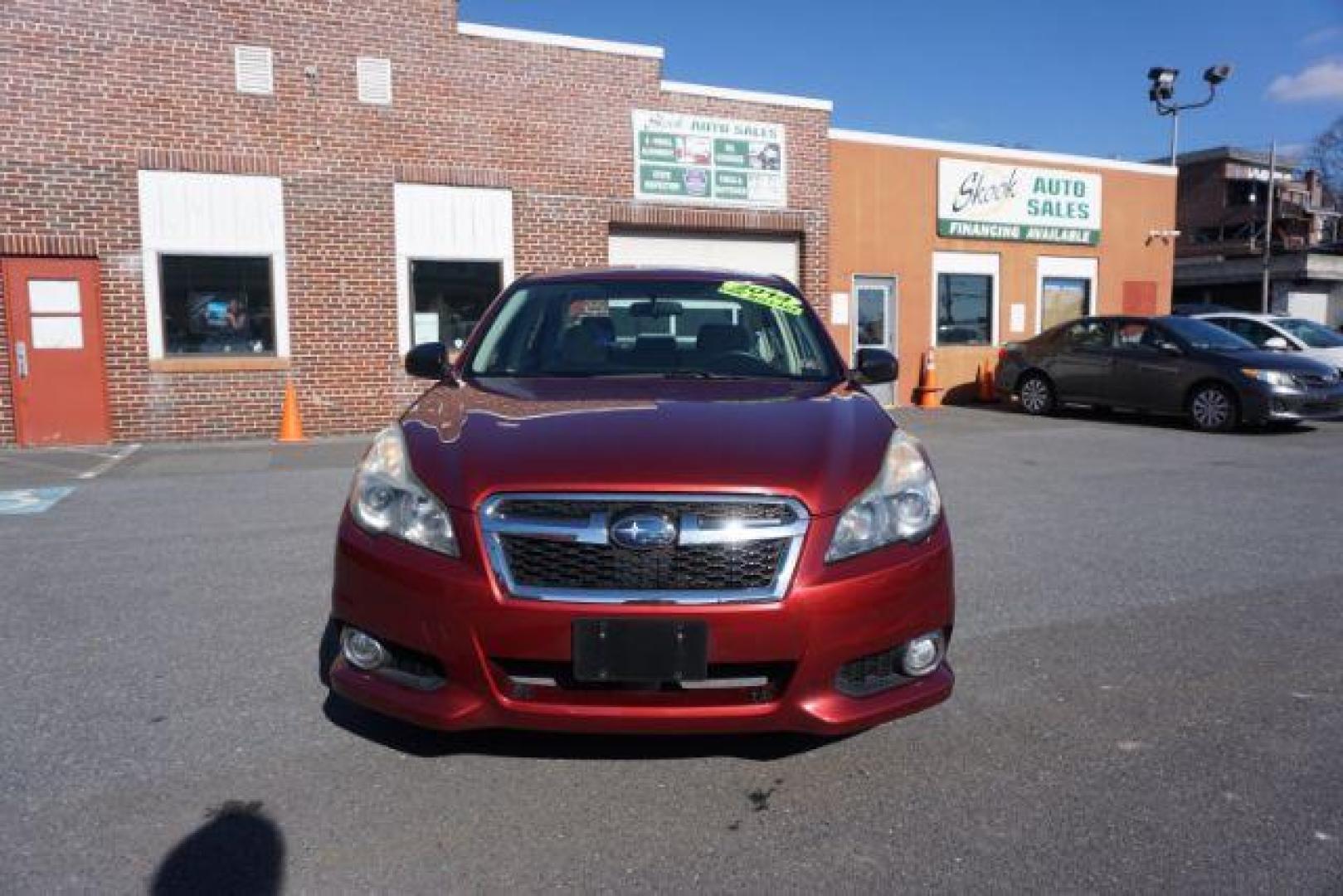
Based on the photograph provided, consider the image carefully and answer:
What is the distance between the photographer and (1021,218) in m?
17.8

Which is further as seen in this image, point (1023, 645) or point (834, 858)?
point (1023, 645)

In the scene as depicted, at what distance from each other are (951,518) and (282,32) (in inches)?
383

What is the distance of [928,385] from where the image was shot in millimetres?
16703

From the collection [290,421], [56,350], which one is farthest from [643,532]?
[56,350]

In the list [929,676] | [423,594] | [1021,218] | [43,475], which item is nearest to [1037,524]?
[929,676]

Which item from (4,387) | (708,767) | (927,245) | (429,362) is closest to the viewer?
(708,767)

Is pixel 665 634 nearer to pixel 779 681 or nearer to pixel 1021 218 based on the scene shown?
pixel 779 681

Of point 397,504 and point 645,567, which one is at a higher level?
point 397,504

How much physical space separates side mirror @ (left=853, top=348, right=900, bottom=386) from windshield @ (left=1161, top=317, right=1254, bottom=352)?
10333 millimetres

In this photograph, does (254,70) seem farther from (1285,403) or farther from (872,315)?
(1285,403)

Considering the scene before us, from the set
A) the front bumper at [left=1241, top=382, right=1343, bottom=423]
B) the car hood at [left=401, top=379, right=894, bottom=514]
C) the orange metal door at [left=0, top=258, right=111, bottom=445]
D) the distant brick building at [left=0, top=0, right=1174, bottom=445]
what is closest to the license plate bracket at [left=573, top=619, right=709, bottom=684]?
the car hood at [left=401, top=379, right=894, bottom=514]

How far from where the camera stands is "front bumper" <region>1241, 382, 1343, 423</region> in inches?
478

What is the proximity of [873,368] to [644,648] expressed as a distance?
2.23 m

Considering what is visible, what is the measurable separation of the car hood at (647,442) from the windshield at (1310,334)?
1522cm
